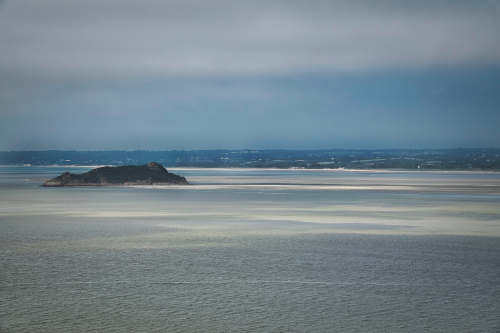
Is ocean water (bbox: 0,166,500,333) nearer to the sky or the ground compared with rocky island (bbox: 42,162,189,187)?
nearer to the ground

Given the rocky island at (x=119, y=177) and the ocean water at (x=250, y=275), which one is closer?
the ocean water at (x=250, y=275)

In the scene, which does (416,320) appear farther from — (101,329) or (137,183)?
(137,183)

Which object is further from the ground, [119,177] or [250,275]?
[119,177]

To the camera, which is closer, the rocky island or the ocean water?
the ocean water

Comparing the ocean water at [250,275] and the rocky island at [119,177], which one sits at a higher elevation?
the rocky island at [119,177]

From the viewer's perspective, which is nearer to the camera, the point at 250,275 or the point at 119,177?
the point at 250,275
